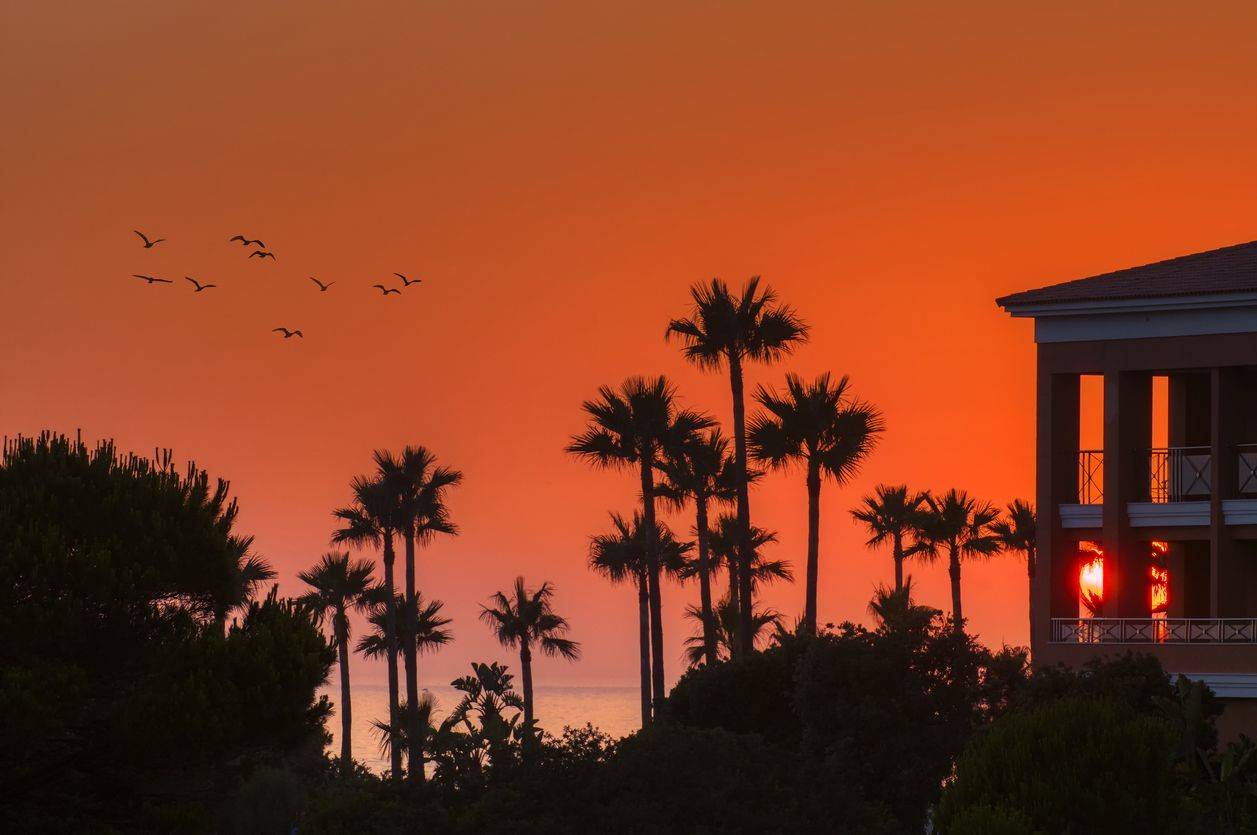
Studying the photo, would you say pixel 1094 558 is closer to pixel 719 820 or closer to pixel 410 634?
pixel 719 820

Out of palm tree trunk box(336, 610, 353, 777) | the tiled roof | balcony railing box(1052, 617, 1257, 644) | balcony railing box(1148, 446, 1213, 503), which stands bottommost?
palm tree trunk box(336, 610, 353, 777)

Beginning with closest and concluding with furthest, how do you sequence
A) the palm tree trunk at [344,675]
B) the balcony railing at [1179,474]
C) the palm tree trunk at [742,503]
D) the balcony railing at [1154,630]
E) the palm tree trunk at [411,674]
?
the balcony railing at [1154,630] → the balcony railing at [1179,474] → the palm tree trunk at [742,503] → the palm tree trunk at [411,674] → the palm tree trunk at [344,675]

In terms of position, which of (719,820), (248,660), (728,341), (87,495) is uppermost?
(728,341)

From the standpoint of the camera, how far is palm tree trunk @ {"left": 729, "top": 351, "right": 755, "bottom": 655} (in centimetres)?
5938

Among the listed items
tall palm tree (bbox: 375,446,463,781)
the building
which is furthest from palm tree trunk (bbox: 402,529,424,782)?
the building

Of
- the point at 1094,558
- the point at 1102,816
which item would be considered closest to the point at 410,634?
the point at 1094,558

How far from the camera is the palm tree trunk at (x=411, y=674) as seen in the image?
73.2 m

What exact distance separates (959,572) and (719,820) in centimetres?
4551

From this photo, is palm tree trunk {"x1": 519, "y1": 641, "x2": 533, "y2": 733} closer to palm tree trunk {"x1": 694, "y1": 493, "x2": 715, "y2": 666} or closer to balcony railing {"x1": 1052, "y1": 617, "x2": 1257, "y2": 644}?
palm tree trunk {"x1": 694, "y1": 493, "x2": 715, "y2": 666}

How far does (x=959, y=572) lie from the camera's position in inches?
3228

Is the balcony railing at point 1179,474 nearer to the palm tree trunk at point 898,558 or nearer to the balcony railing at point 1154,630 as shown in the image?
the balcony railing at point 1154,630

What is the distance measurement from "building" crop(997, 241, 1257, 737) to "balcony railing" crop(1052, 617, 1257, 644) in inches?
1.1

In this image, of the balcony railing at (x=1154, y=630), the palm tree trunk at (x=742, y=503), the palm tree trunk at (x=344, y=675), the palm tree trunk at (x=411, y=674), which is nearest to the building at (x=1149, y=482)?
the balcony railing at (x=1154, y=630)

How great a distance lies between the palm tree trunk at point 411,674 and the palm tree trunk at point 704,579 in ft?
38.7
